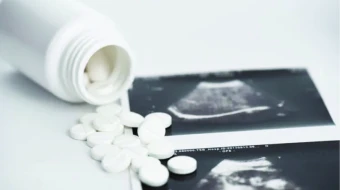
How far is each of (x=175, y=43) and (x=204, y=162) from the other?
1.64ft

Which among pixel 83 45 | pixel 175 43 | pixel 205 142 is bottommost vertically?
pixel 205 142

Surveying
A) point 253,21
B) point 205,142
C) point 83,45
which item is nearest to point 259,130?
point 205,142

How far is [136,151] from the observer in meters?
1.38

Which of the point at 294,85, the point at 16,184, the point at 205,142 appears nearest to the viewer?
the point at 16,184

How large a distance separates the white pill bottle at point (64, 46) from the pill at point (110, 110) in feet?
0.04

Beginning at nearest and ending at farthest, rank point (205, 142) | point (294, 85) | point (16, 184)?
point (16, 184) → point (205, 142) → point (294, 85)

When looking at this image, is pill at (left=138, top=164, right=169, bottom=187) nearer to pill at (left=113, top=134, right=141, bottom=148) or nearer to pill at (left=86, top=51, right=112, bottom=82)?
pill at (left=113, top=134, right=141, bottom=148)

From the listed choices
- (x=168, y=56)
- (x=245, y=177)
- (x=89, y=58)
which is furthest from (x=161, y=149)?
(x=168, y=56)

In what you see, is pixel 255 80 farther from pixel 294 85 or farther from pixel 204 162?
pixel 204 162

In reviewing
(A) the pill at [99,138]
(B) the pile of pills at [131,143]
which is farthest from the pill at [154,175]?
(A) the pill at [99,138]

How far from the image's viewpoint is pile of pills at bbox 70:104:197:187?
133 cm

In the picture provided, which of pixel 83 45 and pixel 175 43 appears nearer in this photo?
pixel 83 45

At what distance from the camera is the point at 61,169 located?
1.36 m

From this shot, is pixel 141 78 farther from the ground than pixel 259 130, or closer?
farther from the ground
